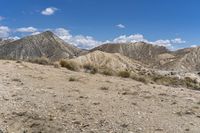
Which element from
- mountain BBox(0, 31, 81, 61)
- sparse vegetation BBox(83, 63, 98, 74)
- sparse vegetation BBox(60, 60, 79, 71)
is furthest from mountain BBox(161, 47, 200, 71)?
sparse vegetation BBox(60, 60, 79, 71)

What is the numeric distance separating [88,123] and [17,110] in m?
2.88

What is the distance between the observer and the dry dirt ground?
1096 centimetres

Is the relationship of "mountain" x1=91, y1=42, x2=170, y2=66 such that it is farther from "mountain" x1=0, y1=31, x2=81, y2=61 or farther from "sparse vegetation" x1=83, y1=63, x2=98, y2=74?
"sparse vegetation" x1=83, y1=63, x2=98, y2=74

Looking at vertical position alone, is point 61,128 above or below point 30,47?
below

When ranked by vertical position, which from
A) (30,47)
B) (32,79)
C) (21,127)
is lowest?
(21,127)

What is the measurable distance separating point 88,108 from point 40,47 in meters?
159

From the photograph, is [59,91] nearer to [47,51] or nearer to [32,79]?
[32,79]

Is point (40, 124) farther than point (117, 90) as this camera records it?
No

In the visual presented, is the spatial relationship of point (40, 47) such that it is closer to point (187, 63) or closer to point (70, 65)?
point (187, 63)

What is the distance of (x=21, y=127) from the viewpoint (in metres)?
11.2

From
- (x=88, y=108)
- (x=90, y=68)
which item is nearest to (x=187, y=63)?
(x=90, y=68)

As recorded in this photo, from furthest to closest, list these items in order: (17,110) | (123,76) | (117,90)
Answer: (123,76), (117,90), (17,110)

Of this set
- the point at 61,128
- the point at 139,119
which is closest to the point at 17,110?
the point at 61,128

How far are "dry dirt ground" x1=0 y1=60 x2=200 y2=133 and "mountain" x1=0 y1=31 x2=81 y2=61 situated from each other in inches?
5567
